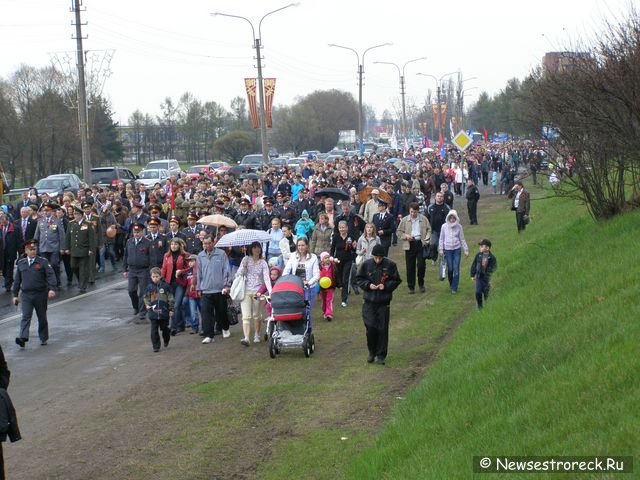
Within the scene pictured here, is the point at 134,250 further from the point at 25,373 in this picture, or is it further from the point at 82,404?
the point at 82,404

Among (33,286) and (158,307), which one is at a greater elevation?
(33,286)

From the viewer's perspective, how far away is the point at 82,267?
23781 mm

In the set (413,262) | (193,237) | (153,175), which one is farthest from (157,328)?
(153,175)

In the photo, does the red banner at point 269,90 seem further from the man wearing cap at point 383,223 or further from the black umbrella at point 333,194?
the man wearing cap at point 383,223

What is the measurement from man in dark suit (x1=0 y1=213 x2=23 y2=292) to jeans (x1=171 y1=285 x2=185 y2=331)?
7926 millimetres

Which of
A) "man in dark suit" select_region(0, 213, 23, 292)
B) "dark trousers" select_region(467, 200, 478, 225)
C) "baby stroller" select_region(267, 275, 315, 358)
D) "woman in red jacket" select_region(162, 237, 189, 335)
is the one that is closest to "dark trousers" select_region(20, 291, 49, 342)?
"woman in red jacket" select_region(162, 237, 189, 335)

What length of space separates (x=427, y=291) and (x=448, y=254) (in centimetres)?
116

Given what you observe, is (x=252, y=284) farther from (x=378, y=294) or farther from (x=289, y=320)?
(x=378, y=294)

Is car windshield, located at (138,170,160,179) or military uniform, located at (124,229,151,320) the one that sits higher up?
car windshield, located at (138,170,160,179)

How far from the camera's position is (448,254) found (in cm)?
2012

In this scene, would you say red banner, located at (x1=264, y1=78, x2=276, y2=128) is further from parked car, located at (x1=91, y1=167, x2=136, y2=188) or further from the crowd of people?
the crowd of people

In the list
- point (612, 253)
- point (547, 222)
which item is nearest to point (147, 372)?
point (612, 253)

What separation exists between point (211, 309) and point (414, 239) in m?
5.22

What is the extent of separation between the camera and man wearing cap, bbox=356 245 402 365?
13.9m
